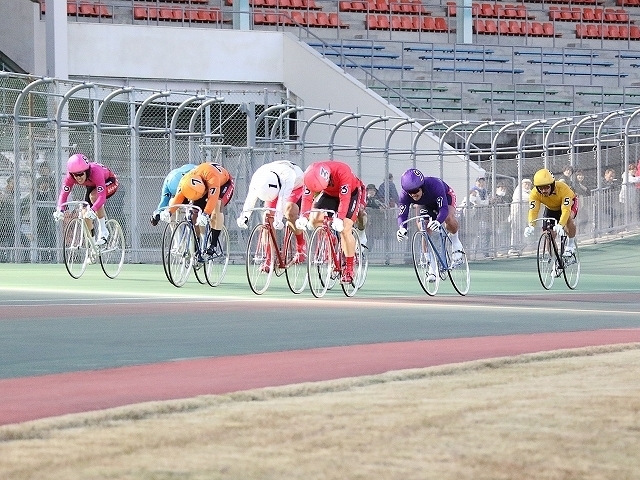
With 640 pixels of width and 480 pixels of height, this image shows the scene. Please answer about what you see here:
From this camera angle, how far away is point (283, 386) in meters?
6.75

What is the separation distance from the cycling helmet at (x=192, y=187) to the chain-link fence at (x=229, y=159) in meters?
5.15

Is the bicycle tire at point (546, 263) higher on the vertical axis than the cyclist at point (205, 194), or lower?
lower

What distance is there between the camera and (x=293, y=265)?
16031 mm

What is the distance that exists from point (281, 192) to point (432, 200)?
5.62ft

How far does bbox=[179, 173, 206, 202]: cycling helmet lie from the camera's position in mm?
16250

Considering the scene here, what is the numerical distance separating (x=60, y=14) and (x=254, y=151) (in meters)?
7.89

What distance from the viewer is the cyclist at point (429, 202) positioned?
15.6 meters

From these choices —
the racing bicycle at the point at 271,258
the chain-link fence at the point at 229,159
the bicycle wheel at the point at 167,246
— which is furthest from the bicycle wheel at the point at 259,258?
the chain-link fence at the point at 229,159

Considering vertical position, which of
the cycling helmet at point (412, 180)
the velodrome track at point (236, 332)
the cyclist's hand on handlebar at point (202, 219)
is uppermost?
the cycling helmet at point (412, 180)

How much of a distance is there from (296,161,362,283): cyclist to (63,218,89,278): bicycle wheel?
339 cm

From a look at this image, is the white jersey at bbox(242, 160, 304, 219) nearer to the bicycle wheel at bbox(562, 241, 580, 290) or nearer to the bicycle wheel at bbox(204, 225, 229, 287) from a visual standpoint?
the bicycle wheel at bbox(204, 225, 229, 287)

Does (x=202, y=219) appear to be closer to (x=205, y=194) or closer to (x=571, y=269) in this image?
(x=205, y=194)

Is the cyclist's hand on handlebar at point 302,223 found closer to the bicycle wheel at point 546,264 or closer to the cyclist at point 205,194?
the cyclist at point 205,194

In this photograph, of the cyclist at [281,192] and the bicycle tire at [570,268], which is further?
the bicycle tire at [570,268]
